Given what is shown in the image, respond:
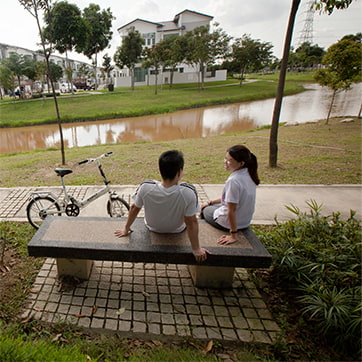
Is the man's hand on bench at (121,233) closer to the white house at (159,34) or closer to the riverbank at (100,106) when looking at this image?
the riverbank at (100,106)

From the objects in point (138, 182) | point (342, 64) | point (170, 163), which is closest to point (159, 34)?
point (342, 64)

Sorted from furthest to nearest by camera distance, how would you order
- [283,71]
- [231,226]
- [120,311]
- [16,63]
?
[16,63] → [283,71] → [231,226] → [120,311]

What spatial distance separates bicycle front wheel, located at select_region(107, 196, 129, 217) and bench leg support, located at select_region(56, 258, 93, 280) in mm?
1140

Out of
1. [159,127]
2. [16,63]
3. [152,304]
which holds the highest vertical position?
[16,63]

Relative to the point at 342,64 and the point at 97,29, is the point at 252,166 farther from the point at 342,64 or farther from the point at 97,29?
the point at 97,29

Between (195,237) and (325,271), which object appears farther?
(325,271)

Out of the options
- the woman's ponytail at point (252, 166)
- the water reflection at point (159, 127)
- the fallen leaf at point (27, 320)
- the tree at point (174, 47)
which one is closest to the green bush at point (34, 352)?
the fallen leaf at point (27, 320)

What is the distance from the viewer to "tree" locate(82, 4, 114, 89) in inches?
925

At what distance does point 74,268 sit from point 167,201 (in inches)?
50.0

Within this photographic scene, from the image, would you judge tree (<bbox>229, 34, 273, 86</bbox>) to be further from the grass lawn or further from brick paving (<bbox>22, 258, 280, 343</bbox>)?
brick paving (<bbox>22, 258, 280, 343</bbox>)

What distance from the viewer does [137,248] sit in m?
2.27

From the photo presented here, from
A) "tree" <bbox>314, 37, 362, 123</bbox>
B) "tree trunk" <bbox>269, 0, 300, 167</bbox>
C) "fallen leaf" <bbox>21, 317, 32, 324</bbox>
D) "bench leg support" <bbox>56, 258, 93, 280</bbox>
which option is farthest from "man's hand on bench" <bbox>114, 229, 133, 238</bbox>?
"tree" <bbox>314, 37, 362, 123</bbox>

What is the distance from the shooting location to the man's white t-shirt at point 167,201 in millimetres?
2137

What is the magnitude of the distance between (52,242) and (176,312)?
50.6 inches
